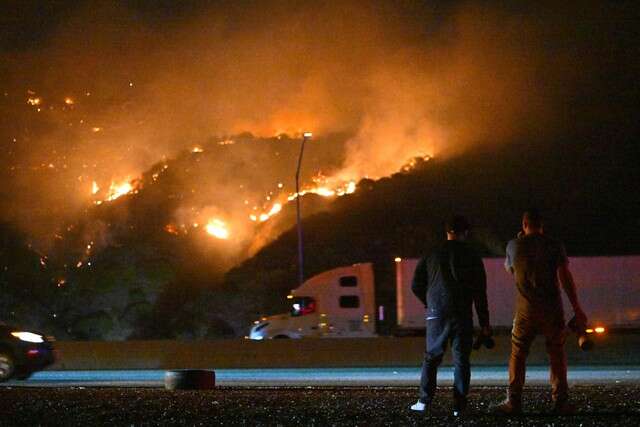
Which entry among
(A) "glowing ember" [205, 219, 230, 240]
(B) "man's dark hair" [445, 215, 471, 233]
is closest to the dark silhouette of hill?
(A) "glowing ember" [205, 219, 230, 240]

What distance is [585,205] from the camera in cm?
7488

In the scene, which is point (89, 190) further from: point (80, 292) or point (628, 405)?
point (628, 405)

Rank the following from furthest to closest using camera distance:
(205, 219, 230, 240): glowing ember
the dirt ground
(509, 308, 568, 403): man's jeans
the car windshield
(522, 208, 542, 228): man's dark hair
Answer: (205, 219, 230, 240): glowing ember
the car windshield
(522, 208, 542, 228): man's dark hair
(509, 308, 568, 403): man's jeans
the dirt ground

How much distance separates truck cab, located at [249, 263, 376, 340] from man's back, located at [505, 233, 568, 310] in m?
29.1

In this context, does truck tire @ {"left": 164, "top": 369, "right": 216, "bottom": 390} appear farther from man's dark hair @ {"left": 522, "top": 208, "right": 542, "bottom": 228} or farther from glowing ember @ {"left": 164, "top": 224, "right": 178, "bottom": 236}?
glowing ember @ {"left": 164, "top": 224, "right": 178, "bottom": 236}

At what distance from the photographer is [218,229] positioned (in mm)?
67750

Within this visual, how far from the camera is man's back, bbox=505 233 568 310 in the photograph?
9.18m

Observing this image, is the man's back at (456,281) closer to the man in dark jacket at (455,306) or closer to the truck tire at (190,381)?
the man in dark jacket at (455,306)

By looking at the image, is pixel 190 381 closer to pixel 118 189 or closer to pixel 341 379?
pixel 341 379

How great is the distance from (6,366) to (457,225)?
1193 cm

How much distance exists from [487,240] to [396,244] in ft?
19.4

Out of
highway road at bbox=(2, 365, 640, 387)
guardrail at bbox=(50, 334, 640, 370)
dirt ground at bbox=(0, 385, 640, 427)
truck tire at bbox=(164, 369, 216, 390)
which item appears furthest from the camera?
guardrail at bbox=(50, 334, 640, 370)

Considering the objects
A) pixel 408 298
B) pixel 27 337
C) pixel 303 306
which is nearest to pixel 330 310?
pixel 303 306

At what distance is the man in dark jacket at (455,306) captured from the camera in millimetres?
9242
